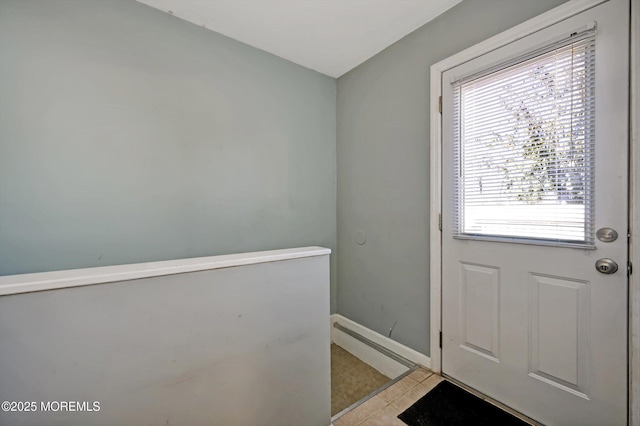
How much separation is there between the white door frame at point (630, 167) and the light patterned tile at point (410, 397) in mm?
215

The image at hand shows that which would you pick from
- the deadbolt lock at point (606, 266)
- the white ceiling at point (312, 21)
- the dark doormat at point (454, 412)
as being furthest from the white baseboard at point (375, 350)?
the white ceiling at point (312, 21)

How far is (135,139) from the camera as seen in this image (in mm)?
1668

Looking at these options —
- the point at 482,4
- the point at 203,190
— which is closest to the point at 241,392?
the point at 203,190

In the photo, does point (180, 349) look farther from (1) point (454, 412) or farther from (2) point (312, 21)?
(2) point (312, 21)

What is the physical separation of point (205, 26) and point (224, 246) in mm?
1692

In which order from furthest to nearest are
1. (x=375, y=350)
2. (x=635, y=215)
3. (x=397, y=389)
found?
1. (x=375, y=350)
2. (x=397, y=389)
3. (x=635, y=215)

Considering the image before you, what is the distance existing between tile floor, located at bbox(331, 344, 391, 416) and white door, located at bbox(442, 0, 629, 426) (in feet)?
1.99

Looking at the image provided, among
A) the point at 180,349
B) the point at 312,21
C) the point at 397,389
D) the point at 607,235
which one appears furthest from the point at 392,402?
the point at 312,21

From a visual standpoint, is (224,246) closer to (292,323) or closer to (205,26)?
(292,323)

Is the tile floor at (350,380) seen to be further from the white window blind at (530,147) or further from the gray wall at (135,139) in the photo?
the white window blind at (530,147)

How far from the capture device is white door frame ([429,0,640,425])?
44.1 inches

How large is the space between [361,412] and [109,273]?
1.54 meters

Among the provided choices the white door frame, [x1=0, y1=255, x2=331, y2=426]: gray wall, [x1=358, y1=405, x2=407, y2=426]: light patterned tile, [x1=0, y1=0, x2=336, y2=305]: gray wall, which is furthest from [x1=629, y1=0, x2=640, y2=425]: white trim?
[x1=0, y1=0, x2=336, y2=305]: gray wall

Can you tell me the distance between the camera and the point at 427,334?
1905 millimetres
